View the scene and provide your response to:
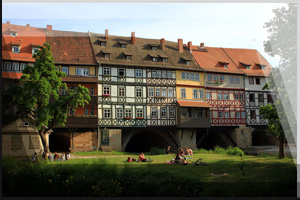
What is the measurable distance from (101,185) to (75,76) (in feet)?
54.2

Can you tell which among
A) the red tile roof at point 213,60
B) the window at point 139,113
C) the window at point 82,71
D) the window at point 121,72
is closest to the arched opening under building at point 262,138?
the red tile roof at point 213,60

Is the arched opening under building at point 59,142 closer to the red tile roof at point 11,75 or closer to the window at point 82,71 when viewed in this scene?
the window at point 82,71

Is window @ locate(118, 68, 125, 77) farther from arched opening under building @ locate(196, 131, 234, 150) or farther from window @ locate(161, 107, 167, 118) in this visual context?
arched opening under building @ locate(196, 131, 234, 150)

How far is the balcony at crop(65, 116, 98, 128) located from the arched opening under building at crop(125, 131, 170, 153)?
265 inches

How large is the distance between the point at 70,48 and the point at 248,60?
19117 millimetres

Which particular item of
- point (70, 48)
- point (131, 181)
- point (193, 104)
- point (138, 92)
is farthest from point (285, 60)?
point (70, 48)

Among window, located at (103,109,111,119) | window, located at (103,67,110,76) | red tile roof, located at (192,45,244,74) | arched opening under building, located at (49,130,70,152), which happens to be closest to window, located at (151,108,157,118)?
window, located at (103,109,111,119)

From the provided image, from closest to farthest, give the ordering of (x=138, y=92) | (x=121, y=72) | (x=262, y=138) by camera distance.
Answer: (x=121, y=72) < (x=138, y=92) < (x=262, y=138)

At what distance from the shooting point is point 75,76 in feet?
85.6

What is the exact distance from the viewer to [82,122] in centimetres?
2553

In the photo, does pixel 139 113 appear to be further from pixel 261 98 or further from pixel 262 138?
pixel 262 138

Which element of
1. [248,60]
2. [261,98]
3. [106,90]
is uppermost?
[248,60]

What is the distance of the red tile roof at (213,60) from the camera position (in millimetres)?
31922

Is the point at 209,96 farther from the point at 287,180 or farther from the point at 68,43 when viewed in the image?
the point at 287,180
